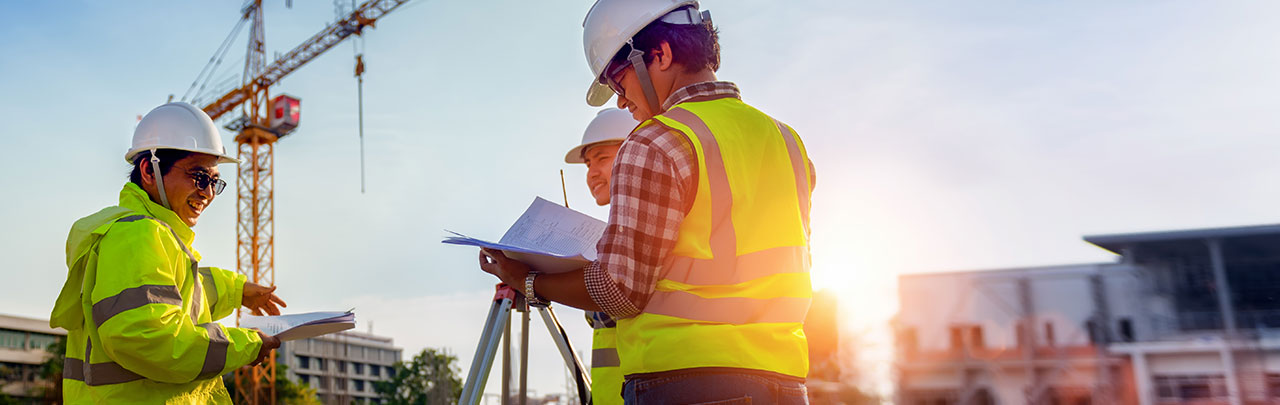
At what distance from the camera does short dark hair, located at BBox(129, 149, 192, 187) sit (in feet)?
10.5

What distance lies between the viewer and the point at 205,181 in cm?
328

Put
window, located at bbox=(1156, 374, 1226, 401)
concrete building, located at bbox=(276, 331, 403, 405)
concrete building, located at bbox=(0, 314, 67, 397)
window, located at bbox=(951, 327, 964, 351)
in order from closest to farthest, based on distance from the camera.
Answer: window, located at bbox=(1156, 374, 1226, 401), window, located at bbox=(951, 327, 964, 351), concrete building, located at bbox=(0, 314, 67, 397), concrete building, located at bbox=(276, 331, 403, 405)

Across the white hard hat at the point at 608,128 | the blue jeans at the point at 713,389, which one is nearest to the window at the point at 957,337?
the white hard hat at the point at 608,128

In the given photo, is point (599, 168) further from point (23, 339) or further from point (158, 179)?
point (23, 339)

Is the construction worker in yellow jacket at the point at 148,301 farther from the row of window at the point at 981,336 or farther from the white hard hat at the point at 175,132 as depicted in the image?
the row of window at the point at 981,336

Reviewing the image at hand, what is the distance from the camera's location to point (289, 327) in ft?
10.1

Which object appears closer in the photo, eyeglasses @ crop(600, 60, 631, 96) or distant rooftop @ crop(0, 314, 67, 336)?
eyeglasses @ crop(600, 60, 631, 96)

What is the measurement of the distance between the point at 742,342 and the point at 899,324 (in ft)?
146

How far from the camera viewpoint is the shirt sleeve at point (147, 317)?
256 cm

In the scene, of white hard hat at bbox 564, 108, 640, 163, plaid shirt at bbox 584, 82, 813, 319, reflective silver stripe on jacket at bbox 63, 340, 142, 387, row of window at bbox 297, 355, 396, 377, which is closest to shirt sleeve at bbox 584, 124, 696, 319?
plaid shirt at bbox 584, 82, 813, 319

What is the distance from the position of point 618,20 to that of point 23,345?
70921 mm

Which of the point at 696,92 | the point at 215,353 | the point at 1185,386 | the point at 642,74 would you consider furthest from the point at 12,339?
the point at 696,92

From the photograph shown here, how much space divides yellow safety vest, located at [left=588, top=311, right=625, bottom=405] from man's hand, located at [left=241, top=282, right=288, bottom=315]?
147cm

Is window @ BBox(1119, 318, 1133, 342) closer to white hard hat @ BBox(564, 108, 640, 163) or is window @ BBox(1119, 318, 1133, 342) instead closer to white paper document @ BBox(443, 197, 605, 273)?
white hard hat @ BBox(564, 108, 640, 163)
